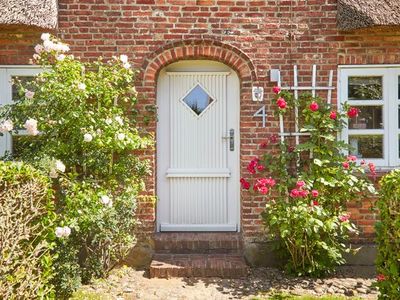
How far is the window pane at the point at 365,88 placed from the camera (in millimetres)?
6789

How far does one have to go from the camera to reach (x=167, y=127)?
6945 mm

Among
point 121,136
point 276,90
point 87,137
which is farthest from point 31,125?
point 276,90

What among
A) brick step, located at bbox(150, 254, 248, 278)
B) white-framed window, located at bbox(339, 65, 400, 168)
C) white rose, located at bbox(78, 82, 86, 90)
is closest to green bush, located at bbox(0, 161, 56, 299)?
white rose, located at bbox(78, 82, 86, 90)

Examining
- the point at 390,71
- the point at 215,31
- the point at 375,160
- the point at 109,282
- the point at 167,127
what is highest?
the point at 215,31

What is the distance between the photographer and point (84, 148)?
6051mm

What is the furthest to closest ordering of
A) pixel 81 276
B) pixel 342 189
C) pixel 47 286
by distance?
pixel 342 189, pixel 81 276, pixel 47 286

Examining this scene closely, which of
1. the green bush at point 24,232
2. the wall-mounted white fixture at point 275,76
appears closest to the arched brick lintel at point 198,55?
the wall-mounted white fixture at point 275,76

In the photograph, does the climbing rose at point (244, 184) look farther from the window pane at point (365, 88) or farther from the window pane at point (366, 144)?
the window pane at point (365, 88)

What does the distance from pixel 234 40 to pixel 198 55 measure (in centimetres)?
53

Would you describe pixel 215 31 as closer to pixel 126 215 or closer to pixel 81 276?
pixel 126 215

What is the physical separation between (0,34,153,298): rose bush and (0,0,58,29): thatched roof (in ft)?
0.91

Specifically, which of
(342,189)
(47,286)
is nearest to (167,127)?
(342,189)

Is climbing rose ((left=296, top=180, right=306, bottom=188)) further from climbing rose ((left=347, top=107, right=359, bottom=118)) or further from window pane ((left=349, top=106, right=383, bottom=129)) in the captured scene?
window pane ((left=349, top=106, right=383, bottom=129))

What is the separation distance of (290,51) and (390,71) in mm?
1417
